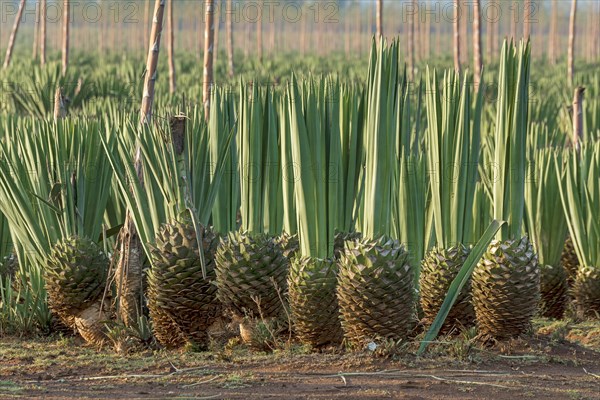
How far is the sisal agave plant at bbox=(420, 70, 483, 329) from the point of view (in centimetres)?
394

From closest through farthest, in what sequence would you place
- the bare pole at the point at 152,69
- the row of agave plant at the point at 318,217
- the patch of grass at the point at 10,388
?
the patch of grass at the point at 10,388, the row of agave plant at the point at 318,217, the bare pole at the point at 152,69

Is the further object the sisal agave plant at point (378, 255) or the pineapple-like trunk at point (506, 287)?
the pineapple-like trunk at point (506, 287)

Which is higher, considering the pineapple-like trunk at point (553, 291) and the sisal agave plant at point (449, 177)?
the sisal agave plant at point (449, 177)

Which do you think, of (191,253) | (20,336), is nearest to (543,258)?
(191,253)

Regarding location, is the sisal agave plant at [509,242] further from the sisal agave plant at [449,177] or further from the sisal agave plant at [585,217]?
the sisal agave plant at [585,217]

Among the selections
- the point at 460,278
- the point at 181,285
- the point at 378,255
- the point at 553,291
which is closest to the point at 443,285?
the point at 460,278

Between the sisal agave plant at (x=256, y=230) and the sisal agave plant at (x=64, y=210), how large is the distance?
0.79m

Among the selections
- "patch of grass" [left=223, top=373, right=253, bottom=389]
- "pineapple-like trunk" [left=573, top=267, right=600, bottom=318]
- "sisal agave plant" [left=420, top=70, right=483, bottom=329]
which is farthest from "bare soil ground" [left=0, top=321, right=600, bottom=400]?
"pineapple-like trunk" [left=573, top=267, right=600, bottom=318]

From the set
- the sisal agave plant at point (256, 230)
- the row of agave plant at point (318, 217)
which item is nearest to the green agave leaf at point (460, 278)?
the row of agave plant at point (318, 217)

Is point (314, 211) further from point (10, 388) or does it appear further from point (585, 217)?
point (585, 217)

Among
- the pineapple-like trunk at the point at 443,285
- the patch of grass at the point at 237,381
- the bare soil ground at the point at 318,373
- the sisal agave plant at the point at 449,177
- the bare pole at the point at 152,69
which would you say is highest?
the bare pole at the point at 152,69

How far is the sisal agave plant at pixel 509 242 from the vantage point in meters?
3.85

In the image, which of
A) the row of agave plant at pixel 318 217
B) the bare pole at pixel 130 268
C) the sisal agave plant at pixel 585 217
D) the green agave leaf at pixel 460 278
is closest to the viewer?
the green agave leaf at pixel 460 278

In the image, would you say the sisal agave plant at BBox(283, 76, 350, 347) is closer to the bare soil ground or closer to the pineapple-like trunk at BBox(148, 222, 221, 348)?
the bare soil ground
